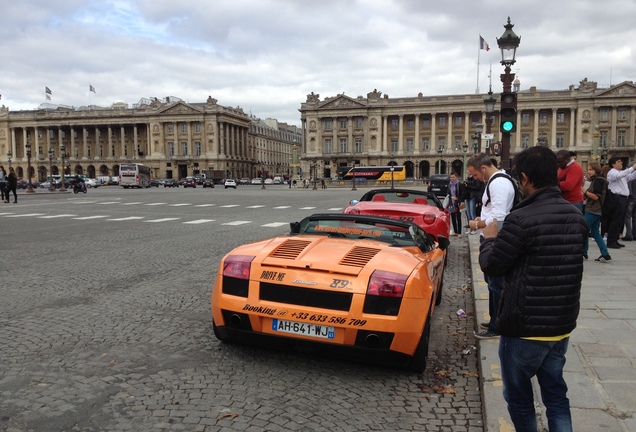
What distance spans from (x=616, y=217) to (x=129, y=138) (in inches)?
5047

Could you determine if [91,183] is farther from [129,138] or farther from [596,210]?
[596,210]

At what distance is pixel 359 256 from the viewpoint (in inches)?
185

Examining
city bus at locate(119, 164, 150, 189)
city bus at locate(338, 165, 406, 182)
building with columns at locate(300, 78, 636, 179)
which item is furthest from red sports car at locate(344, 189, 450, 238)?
building with columns at locate(300, 78, 636, 179)

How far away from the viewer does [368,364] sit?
4.79m

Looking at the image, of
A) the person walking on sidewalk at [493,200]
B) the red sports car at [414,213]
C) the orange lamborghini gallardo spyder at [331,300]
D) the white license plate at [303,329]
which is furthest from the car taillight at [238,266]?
the red sports car at [414,213]

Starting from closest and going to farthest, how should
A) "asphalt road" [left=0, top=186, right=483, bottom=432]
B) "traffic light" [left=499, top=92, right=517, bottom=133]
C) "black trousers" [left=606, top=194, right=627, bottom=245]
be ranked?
"asphalt road" [left=0, top=186, right=483, bottom=432] < "black trousers" [left=606, top=194, right=627, bottom=245] < "traffic light" [left=499, top=92, right=517, bottom=133]

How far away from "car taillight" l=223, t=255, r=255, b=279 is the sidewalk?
2090 mm

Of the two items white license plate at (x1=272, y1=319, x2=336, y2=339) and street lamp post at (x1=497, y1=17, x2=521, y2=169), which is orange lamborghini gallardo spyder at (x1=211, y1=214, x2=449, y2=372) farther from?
street lamp post at (x1=497, y1=17, x2=521, y2=169)

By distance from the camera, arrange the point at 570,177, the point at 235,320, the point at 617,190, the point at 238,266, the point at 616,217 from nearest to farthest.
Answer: the point at 235,320
the point at 238,266
the point at 570,177
the point at 617,190
the point at 616,217

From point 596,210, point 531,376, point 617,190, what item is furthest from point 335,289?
point 617,190

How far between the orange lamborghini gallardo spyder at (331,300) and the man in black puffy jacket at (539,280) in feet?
4.58

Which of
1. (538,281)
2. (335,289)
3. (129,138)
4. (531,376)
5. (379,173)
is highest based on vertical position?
(129,138)

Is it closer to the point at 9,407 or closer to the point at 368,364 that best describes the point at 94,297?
the point at 9,407

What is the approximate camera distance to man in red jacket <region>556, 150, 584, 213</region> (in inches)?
322
